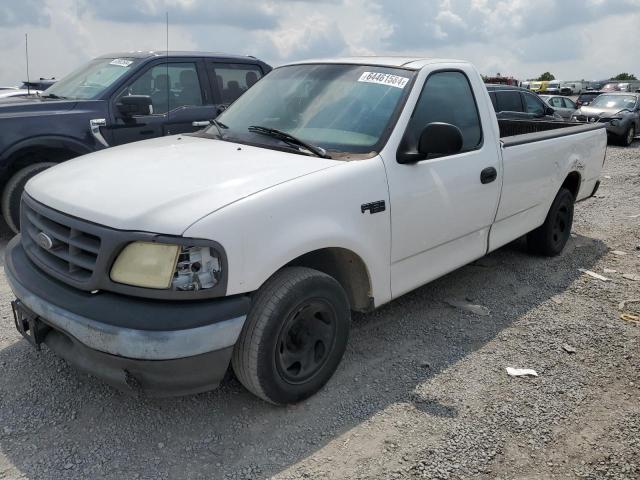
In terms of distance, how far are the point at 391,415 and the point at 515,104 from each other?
11727 millimetres

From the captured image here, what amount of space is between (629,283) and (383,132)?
Result: 322 centimetres

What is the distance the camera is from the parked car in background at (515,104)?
12836mm

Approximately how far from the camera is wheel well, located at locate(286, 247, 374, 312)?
333cm

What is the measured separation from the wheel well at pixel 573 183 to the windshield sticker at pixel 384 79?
2810 millimetres

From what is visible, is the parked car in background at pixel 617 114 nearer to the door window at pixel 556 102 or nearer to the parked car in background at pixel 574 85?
the door window at pixel 556 102

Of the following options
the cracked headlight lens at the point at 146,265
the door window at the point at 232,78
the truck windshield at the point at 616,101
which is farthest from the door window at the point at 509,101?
the cracked headlight lens at the point at 146,265

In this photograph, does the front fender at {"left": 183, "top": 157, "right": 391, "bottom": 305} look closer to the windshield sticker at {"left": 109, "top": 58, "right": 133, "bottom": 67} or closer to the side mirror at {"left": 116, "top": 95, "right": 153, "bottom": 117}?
the side mirror at {"left": 116, "top": 95, "right": 153, "bottom": 117}

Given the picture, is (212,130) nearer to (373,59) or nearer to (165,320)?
(373,59)

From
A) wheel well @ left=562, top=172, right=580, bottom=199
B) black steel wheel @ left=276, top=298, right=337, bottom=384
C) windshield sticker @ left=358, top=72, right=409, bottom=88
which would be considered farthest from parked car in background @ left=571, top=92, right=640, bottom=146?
black steel wheel @ left=276, top=298, right=337, bottom=384

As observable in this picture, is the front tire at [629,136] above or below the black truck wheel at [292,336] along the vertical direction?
above

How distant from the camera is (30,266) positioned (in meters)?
3.09

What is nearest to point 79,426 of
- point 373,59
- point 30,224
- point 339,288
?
Result: point 30,224

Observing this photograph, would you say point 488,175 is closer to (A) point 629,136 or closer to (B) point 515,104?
(B) point 515,104

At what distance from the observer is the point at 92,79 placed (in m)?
6.67
